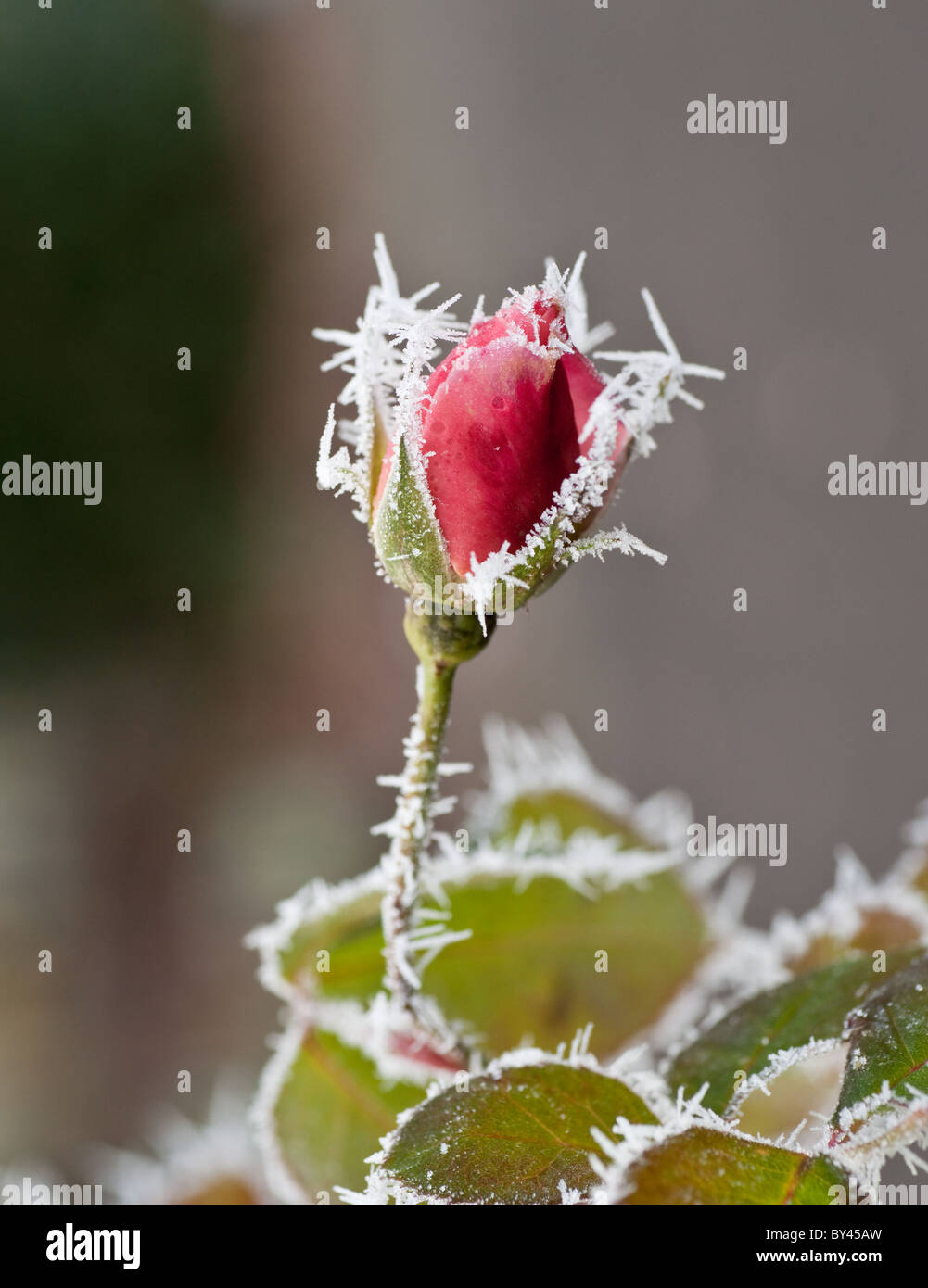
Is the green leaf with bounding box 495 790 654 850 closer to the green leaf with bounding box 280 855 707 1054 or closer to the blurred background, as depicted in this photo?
the green leaf with bounding box 280 855 707 1054

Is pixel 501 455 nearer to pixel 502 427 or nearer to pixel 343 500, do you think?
pixel 502 427

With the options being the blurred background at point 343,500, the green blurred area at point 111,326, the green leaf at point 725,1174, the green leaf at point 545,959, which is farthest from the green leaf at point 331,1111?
the green blurred area at point 111,326

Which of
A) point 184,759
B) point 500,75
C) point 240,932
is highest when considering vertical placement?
point 500,75

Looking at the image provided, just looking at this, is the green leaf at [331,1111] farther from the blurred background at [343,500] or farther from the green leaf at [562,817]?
the blurred background at [343,500]

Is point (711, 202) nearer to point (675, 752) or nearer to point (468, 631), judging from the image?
point (675, 752)

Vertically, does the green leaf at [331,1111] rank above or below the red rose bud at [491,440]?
below

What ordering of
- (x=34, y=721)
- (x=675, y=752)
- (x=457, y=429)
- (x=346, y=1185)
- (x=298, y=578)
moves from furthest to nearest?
1. (x=298, y=578)
2. (x=34, y=721)
3. (x=675, y=752)
4. (x=346, y=1185)
5. (x=457, y=429)

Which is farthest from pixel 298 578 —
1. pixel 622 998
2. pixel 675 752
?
pixel 622 998

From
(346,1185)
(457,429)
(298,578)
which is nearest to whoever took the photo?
(457,429)
